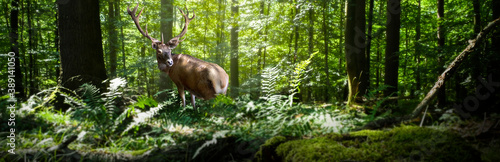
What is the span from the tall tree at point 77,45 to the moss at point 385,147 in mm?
3466

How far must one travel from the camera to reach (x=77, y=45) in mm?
3896

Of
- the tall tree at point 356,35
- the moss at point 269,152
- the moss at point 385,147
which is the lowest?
the moss at point 269,152

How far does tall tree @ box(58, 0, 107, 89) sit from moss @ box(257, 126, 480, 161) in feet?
11.4

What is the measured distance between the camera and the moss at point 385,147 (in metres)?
1.25

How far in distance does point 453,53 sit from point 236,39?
6745 mm

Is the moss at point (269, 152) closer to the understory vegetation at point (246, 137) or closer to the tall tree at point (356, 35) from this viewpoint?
the understory vegetation at point (246, 137)

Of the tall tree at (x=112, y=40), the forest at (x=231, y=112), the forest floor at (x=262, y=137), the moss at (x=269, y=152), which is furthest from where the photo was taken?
the tall tree at (x=112, y=40)

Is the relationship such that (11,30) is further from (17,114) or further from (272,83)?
(272,83)

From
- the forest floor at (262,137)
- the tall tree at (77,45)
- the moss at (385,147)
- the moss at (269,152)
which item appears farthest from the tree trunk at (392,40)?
the tall tree at (77,45)

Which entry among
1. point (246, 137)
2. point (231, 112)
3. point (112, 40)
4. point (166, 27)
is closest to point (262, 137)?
point (246, 137)

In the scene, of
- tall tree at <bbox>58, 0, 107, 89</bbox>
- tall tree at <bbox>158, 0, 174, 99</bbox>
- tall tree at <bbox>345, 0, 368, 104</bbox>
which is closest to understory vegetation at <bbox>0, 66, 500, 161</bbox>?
tall tree at <bbox>58, 0, 107, 89</bbox>

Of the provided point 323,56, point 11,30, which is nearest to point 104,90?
point 323,56

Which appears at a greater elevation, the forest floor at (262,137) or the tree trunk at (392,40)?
the tree trunk at (392,40)

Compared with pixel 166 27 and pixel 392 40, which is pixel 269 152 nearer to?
pixel 166 27
